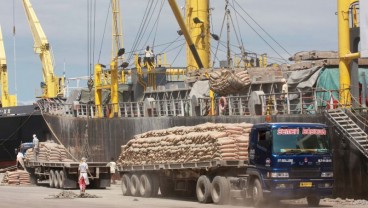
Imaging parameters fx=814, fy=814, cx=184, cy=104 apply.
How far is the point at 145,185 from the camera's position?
95.7 ft

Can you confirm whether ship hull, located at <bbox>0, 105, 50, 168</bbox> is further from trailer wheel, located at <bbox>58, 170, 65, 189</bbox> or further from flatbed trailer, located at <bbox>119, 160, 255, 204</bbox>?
flatbed trailer, located at <bbox>119, 160, 255, 204</bbox>

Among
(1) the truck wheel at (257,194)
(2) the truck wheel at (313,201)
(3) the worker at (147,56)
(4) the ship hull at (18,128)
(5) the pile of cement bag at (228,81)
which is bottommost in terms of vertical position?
(2) the truck wheel at (313,201)

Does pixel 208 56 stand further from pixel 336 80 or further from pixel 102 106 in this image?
pixel 336 80

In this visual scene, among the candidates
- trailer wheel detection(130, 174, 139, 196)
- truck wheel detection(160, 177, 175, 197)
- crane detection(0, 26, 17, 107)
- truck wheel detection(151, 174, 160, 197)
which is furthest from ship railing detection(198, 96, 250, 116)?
crane detection(0, 26, 17, 107)

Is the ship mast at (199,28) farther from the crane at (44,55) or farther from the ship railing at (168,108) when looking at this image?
the crane at (44,55)

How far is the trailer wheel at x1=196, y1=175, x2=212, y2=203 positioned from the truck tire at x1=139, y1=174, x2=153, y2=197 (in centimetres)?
367

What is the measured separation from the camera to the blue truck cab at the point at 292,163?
873 inches

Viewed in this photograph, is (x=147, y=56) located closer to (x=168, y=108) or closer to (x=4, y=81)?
(x=168, y=108)

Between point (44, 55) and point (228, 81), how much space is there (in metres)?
39.7

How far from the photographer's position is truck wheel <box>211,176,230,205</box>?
78.9 feet

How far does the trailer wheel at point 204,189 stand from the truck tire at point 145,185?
367 centimetres

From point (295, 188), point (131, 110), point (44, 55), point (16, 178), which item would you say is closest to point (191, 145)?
point (295, 188)

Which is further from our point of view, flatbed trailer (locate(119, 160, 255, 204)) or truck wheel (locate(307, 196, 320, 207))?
flatbed trailer (locate(119, 160, 255, 204))

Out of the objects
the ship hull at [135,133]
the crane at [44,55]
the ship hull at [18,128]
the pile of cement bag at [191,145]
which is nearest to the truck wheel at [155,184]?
the pile of cement bag at [191,145]
